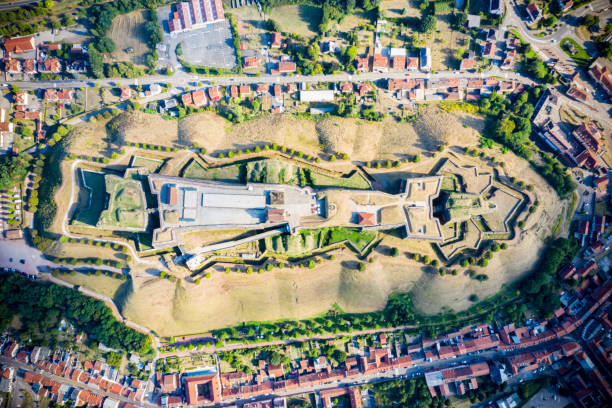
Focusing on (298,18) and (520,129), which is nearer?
(520,129)

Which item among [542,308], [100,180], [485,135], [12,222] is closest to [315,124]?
[485,135]

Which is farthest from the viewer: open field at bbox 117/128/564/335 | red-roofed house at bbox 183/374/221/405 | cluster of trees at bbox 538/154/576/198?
cluster of trees at bbox 538/154/576/198

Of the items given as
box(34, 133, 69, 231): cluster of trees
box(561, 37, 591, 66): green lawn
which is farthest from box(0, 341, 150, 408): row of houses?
box(561, 37, 591, 66): green lawn

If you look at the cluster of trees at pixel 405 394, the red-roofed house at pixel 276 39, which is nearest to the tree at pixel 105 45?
the red-roofed house at pixel 276 39

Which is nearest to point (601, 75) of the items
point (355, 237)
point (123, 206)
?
point (355, 237)

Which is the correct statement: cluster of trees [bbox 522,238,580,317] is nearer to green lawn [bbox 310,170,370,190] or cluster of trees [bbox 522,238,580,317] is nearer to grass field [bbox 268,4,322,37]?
green lawn [bbox 310,170,370,190]

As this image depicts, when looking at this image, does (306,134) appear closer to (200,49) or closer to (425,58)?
(200,49)
